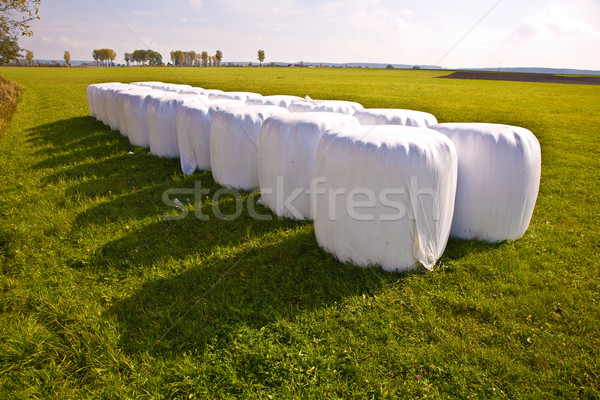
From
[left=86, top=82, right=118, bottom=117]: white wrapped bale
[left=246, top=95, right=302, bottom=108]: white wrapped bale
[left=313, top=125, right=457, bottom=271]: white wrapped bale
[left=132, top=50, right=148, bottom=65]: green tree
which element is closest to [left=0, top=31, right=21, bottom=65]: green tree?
[left=86, top=82, right=118, bottom=117]: white wrapped bale

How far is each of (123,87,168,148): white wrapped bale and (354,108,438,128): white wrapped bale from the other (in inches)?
212

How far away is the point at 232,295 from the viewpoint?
3.22 m

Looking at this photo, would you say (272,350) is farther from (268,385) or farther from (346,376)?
(346,376)

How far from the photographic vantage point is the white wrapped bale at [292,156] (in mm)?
4395

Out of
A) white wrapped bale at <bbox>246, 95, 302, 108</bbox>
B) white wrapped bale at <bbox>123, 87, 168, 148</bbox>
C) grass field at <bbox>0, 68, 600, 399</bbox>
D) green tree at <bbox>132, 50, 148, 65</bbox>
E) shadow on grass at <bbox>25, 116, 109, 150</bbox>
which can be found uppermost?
green tree at <bbox>132, 50, 148, 65</bbox>

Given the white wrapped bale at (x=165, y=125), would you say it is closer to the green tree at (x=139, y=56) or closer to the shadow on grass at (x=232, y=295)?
the shadow on grass at (x=232, y=295)

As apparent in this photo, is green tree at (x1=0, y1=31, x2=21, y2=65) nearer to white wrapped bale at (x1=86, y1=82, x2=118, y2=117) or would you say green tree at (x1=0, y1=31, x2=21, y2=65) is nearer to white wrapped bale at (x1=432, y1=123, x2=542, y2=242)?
white wrapped bale at (x1=86, y1=82, x2=118, y2=117)

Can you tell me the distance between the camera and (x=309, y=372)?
240 cm

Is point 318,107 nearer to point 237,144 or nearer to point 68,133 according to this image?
point 237,144

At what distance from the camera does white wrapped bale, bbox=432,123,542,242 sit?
145 inches

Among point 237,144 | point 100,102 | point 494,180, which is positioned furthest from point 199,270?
point 100,102

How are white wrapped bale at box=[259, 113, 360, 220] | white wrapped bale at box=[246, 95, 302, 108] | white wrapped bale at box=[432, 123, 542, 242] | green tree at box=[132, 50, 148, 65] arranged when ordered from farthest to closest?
1. green tree at box=[132, 50, 148, 65]
2. white wrapped bale at box=[246, 95, 302, 108]
3. white wrapped bale at box=[259, 113, 360, 220]
4. white wrapped bale at box=[432, 123, 542, 242]

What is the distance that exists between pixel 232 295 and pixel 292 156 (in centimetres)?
199

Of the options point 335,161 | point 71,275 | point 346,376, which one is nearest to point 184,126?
point 71,275
